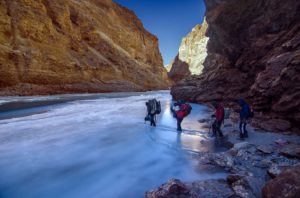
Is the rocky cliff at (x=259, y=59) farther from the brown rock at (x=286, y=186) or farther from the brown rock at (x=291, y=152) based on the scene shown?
the brown rock at (x=286, y=186)

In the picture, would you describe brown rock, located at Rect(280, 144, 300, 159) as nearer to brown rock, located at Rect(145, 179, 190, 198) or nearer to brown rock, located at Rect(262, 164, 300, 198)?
brown rock, located at Rect(262, 164, 300, 198)

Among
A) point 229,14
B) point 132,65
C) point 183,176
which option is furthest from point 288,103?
point 132,65

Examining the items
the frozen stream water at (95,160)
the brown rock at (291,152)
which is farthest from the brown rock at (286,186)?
the brown rock at (291,152)

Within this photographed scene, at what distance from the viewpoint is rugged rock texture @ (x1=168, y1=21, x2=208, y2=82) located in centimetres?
5662

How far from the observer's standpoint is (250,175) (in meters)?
4.12

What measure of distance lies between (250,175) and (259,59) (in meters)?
10.8

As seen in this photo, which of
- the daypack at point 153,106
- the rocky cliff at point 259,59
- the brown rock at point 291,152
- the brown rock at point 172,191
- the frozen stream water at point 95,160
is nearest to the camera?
the brown rock at point 172,191

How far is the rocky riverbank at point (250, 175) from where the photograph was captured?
2908 mm

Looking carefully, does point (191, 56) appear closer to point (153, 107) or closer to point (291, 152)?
point (153, 107)

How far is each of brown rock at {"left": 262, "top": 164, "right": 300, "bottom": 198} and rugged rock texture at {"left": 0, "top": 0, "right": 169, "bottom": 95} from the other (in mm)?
30601

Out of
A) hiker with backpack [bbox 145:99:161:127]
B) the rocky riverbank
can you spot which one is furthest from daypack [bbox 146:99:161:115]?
the rocky riverbank

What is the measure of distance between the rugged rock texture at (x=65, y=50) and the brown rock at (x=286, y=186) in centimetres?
3060

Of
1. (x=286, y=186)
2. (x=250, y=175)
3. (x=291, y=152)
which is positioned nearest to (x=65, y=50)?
(x=291, y=152)

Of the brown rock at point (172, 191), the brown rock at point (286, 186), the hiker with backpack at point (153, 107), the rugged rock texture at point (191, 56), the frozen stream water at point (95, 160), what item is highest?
the rugged rock texture at point (191, 56)
